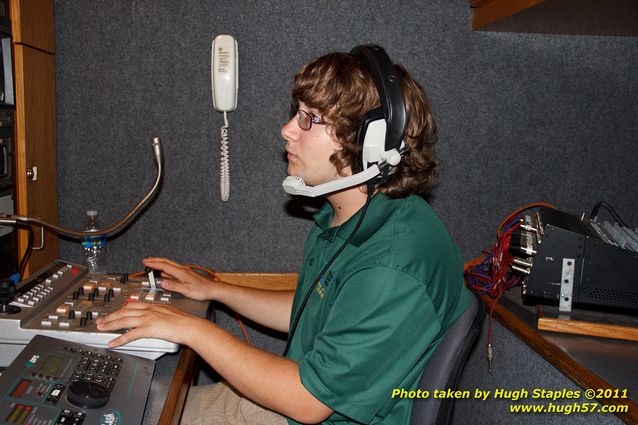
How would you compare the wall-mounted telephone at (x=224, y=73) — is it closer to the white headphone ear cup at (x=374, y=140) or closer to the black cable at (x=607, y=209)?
the white headphone ear cup at (x=374, y=140)

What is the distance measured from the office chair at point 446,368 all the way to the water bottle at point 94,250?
1.03 meters

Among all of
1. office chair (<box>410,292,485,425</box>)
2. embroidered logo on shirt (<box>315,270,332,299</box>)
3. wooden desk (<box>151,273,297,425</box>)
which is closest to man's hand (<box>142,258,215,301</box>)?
wooden desk (<box>151,273,297,425</box>)

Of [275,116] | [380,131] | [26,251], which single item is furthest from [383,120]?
[26,251]

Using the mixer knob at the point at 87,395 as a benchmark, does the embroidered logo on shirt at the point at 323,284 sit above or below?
above

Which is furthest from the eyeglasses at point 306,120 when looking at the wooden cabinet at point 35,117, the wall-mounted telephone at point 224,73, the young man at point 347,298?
the wooden cabinet at point 35,117

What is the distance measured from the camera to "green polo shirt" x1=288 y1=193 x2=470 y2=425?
0.81 m

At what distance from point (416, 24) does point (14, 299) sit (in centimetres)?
117

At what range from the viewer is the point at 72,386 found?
0.70 m

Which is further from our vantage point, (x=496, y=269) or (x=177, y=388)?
(x=496, y=269)

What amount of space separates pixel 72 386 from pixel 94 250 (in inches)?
36.8

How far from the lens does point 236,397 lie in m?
1.12

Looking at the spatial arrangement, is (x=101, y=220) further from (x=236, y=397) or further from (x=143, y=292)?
(x=236, y=397)

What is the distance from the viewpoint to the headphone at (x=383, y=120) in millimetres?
925

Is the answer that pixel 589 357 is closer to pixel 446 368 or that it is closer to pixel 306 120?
pixel 446 368
